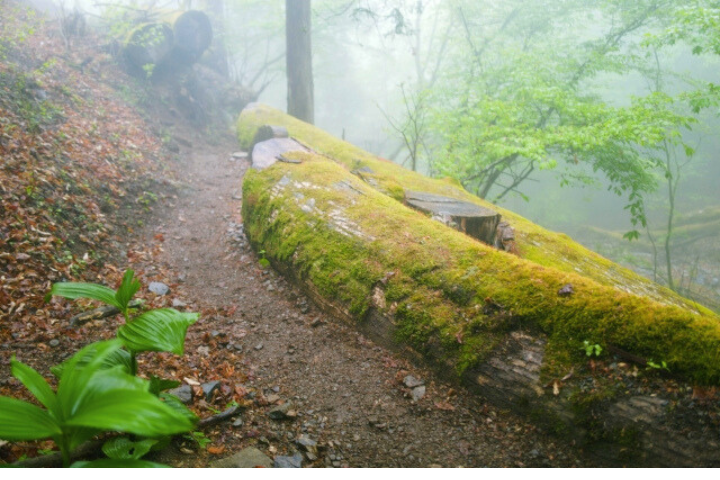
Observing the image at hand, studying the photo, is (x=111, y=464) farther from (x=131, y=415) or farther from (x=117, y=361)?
(x=117, y=361)

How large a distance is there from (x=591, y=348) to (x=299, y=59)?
1192cm

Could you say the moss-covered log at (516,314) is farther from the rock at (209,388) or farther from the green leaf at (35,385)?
the green leaf at (35,385)

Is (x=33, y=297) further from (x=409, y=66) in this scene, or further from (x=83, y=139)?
(x=409, y=66)

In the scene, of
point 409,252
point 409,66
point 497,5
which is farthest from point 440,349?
point 409,66

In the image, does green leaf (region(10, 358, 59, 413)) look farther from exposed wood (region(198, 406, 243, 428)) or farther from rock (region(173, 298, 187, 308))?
rock (region(173, 298, 187, 308))

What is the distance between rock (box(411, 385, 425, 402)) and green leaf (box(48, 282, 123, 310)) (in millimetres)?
2122

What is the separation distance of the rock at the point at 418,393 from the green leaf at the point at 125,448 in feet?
5.85

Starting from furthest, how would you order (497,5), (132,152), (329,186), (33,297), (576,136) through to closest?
(497,5) < (132,152) < (576,136) < (329,186) < (33,297)

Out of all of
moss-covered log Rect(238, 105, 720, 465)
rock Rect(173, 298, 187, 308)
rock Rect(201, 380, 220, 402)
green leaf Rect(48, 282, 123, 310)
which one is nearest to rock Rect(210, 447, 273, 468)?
rock Rect(201, 380, 220, 402)

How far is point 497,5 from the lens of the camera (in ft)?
45.5

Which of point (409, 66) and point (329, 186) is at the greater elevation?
point (409, 66)

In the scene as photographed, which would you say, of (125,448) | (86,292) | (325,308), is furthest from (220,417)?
(325,308)

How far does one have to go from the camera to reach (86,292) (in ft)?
6.44

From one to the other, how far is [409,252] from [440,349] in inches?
38.6
